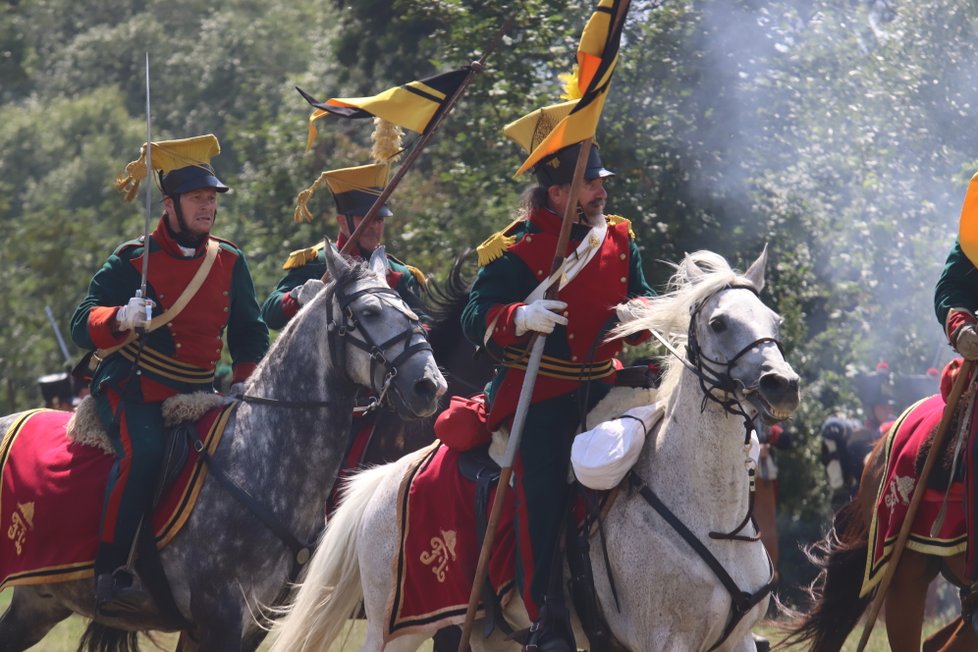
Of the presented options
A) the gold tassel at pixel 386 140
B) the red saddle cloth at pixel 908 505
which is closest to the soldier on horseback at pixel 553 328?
the red saddle cloth at pixel 908 505

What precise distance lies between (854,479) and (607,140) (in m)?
3.78

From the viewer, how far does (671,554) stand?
21.9ft

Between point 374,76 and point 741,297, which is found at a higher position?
point 741,297

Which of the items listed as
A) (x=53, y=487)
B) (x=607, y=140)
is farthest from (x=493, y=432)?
(x=607, y=140)

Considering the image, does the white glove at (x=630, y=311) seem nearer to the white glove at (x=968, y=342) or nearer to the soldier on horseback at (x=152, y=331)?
the white glove at (x=968, y=342)

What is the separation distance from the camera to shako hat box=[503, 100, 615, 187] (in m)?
7.09

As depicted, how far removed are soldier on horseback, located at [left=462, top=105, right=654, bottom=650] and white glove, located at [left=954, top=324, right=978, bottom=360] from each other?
4.71ft

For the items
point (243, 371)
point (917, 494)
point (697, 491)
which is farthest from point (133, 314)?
point (917, 494)

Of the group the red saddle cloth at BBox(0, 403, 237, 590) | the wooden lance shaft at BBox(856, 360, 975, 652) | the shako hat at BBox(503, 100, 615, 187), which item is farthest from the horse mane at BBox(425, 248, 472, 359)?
the wooden lance shaft at BBox(856, 360, 975, 652)

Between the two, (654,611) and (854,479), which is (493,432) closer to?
(654,611)

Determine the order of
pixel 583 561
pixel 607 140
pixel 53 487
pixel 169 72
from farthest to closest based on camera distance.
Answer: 1. pixel 169 72
2. pixel 607 140
3. pixel 53 487
4. pixel 583 561

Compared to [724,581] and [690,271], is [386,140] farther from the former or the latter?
[724,581]

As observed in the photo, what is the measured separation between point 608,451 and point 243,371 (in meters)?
2.92

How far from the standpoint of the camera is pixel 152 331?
8.42m
